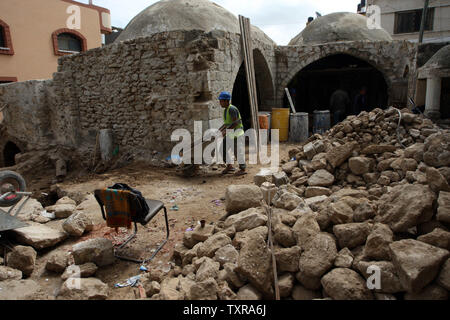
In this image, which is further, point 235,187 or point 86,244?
point 235,187

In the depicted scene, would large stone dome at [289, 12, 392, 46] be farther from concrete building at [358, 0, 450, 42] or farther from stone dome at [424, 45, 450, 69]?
concrete building at [358, 0, 450, 42]

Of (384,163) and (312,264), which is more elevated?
(384,163)

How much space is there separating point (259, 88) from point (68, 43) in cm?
1191

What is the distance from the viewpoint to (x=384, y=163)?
3.86 m

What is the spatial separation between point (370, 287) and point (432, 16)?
2205 centimetres

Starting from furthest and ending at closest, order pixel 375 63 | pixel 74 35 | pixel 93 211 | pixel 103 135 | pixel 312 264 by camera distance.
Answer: pixel 74 35 → pixel 375 63 → pixel 103 135 → pixel 93 211 → pixel 312 264

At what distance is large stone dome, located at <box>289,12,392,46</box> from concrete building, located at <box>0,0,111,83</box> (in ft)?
39.5

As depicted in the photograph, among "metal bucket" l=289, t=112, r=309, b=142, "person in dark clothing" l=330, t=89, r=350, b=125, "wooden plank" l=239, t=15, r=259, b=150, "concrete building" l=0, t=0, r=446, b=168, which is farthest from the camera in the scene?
"person in dark clothing" l=330, t=89, r=350, b=125

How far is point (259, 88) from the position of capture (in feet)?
33.4

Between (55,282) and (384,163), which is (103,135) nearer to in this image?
(55,282)

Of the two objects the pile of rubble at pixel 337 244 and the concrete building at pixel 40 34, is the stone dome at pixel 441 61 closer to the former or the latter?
the pile of rubble at pixel 337 244

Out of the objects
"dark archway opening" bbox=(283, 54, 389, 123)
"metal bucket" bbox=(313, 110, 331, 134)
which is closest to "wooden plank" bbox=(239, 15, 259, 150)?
"metal bucket" bbox=(313, 110, 331, 134)

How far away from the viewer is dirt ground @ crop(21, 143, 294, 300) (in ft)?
9.87
